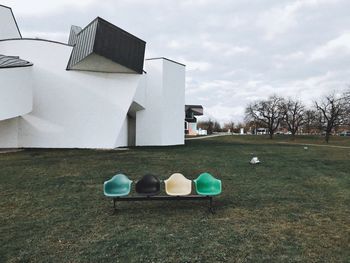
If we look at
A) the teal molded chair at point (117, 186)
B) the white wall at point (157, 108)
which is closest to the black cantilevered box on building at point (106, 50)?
the white wall at point (157, 108)

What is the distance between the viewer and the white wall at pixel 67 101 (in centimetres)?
2009

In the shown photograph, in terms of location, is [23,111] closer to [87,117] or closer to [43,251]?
[87,117]

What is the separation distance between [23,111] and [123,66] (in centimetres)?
647

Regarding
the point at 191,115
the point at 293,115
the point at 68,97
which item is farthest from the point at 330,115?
the point at 68,97

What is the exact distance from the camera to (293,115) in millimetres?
47906

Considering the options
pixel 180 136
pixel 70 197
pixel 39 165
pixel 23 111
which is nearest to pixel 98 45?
pixel 23 111

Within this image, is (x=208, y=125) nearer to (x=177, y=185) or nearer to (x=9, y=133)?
(x=9, y=133)

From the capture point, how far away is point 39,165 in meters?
12.5

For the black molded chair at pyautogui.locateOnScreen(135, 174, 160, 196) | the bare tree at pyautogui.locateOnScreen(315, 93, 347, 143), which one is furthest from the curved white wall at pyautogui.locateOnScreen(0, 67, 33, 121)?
the bare tree at pyautogui.locateOnScreen(315, 93, 347, 143)

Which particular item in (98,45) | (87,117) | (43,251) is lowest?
(43,251)

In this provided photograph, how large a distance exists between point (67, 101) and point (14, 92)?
4.56m

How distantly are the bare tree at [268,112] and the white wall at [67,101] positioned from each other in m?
34.5

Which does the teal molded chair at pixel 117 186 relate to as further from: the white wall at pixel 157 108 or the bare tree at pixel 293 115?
the bare tree at pixel 293 115

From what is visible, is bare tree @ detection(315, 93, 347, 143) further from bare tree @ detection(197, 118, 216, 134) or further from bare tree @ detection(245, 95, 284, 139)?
bare tree @ detection(197, 118, 216, 134)
